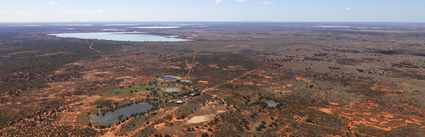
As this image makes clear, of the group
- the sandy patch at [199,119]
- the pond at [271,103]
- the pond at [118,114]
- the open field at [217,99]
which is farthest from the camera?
the pond at [271,103]

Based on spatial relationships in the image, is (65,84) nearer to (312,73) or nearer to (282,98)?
(282,98)

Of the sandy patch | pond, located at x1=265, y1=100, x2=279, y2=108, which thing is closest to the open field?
the sandy patch

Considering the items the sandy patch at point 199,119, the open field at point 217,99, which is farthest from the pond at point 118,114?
the sandy patch at point 199,119

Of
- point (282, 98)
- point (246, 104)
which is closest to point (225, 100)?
point (246, 104)

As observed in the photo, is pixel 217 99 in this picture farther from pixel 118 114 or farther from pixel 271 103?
pixel 118 114

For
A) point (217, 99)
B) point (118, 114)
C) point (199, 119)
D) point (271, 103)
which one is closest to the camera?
point (199, 119)

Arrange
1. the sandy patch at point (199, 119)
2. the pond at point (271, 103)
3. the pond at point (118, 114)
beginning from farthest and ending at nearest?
the pond at point (271, 103) → the pond at point (118, 114) → the sandy patch at point (199, 119)

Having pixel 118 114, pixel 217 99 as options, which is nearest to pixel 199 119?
pixel 217 99

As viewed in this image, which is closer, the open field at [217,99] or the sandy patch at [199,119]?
the open field at [217,99]

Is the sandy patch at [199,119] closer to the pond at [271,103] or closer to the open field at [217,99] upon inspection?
the open field at [217,99]
